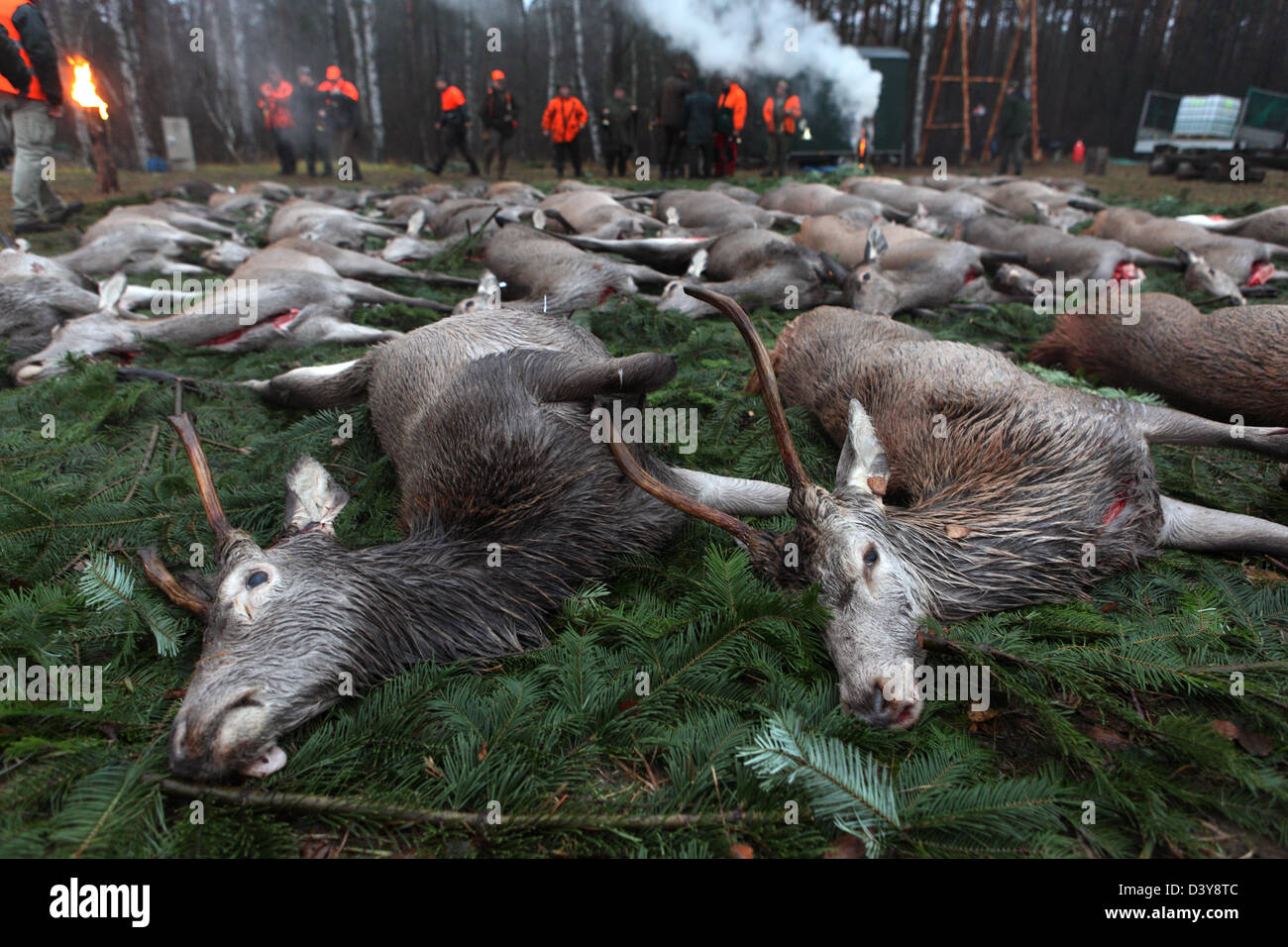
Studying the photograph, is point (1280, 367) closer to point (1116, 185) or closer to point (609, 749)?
point (609, 749)

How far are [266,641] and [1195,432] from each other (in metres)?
3.92

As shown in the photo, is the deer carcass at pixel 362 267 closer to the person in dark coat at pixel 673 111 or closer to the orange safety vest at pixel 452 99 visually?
the orange safety vest at pixel 452 99

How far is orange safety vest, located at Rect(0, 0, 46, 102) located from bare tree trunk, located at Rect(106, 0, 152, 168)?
10527 millimetres

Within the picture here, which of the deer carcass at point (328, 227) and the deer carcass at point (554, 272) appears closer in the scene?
the deer carcass at point (554, 272)

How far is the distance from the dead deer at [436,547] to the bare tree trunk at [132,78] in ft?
61.5

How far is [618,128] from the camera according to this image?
1753 centimetres

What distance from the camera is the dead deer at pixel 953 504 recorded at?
228 cm

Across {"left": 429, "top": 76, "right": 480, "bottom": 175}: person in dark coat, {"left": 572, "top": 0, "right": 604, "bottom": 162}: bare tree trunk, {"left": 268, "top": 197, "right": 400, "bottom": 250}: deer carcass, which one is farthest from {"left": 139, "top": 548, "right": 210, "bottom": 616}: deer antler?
{"left": 572, "top": 0, "right": 604, "bottom": 162}: bare tree trunk

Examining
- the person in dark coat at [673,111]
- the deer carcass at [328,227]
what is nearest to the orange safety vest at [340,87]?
the person in dark coat at [673,111]

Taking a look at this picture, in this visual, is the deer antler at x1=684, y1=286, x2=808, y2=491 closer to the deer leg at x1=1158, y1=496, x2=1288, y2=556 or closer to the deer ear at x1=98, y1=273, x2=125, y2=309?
the deer leg at x1=1158, y1=496, x2=1288, y2=556

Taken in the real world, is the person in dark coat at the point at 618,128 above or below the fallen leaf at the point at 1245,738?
above

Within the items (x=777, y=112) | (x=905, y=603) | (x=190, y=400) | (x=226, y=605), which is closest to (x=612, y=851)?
(x=905, y=603)

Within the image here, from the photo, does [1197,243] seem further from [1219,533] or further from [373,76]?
[373,76]
